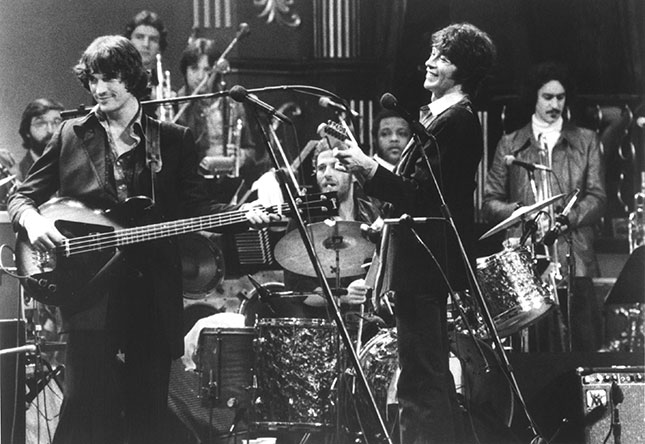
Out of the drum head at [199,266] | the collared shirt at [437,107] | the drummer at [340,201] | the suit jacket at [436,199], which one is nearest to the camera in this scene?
the suit jacket at [436,199]

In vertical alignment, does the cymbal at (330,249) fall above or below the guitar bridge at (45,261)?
below

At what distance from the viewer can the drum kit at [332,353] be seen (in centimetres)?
576

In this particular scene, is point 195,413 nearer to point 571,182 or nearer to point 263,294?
point 263,294

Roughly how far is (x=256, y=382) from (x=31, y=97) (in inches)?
163

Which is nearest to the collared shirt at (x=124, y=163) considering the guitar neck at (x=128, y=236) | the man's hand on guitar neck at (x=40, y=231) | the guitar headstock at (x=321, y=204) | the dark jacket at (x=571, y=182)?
the guitar neck at (x=128, y=236)

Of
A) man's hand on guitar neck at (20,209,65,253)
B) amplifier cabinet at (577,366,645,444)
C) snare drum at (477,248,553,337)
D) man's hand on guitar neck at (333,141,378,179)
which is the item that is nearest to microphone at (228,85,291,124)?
man's hand on guitar neck at (333,141,378,179)

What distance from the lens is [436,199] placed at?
455 cm


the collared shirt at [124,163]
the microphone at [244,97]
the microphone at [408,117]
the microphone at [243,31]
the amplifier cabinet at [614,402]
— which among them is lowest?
the amplifier cabinet at [614,402]

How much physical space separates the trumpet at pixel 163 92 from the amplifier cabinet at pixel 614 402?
4.36 m

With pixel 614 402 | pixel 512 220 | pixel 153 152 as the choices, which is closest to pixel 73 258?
pixel 153 152

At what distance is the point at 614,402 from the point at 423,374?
1.46 meters

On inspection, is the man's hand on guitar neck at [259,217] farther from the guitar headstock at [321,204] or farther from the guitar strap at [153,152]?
the guitar strap at [153,152]

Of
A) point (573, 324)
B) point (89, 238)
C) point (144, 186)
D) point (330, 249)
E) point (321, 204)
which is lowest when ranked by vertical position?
point (573, 324)

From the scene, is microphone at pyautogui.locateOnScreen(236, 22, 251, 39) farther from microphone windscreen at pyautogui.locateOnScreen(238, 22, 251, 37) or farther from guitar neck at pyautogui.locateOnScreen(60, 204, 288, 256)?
guitar neck at pyautogui.locateOnScreen(60, 204, 288, 256)
